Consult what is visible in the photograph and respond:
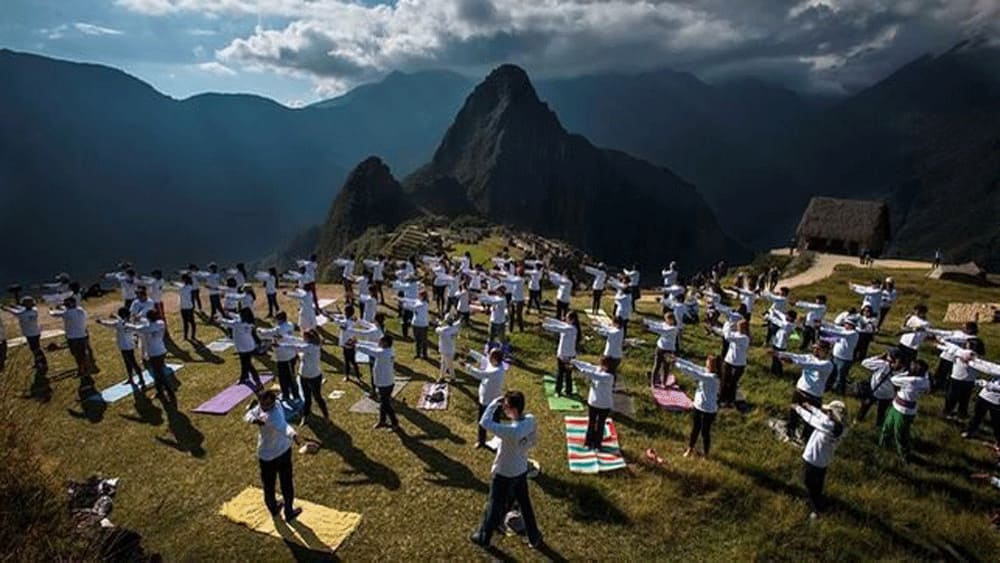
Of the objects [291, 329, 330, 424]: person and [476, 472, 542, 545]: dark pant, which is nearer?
[476, 472, 542, 545]: dark pant

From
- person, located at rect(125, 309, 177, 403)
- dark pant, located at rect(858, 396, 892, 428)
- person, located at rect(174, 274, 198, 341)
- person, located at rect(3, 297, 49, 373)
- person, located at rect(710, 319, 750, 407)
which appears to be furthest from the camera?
person, located at rect(174, 274, 198, 341)

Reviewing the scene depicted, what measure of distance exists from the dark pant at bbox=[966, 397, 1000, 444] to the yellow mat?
46.3 ft

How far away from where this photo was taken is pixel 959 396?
14.7m

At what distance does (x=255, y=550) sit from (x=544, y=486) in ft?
17.7

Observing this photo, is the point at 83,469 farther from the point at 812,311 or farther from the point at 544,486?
the point at 812,311

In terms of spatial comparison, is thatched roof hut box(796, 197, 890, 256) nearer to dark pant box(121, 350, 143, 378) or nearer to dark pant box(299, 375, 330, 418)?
dark pant box(299, 375, 330, 418)

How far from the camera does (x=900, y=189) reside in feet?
610

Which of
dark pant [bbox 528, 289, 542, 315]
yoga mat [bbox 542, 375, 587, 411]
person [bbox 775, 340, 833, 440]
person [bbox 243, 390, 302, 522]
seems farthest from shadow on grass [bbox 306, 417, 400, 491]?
dark pant [bbox 528, 289, 542, 315]

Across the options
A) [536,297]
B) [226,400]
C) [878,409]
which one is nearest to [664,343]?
[878,409]

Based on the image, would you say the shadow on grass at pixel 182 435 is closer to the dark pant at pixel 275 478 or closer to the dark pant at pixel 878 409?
the dark pant at pixel 275 478

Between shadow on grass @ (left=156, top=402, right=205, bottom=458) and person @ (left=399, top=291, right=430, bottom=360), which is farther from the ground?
person @ (left=399, top=291, right=430, bottom=360)

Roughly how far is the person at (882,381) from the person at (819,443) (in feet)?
12.4

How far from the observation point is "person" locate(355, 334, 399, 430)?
1322cm

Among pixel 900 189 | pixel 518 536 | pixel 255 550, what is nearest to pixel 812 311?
pixel 518 536
